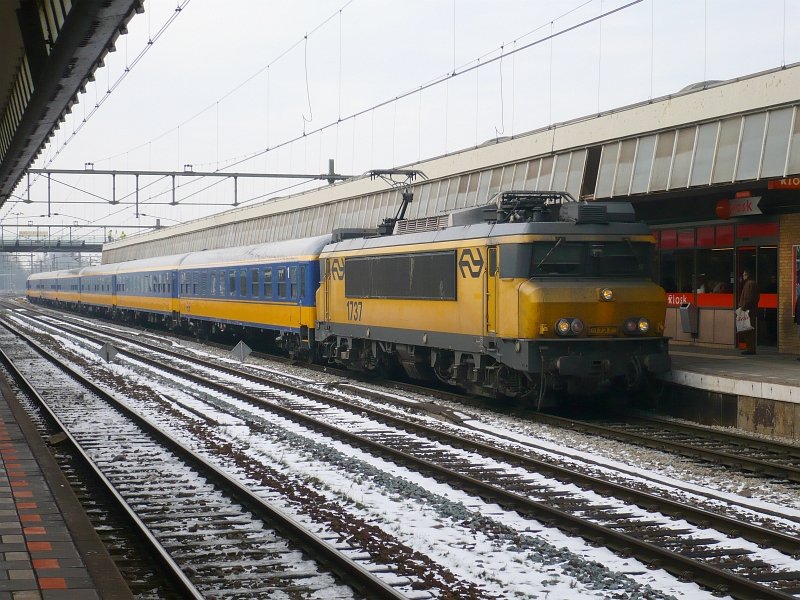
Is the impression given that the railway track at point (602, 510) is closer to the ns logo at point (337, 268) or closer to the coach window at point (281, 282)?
the ns logo at point (337, 268)

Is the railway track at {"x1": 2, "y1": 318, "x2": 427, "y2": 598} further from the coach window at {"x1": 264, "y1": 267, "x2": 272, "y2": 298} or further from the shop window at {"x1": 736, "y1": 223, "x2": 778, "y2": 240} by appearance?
the coach window at {"x1": 264, "y1": 267, "x2": 272, "y2": 298}

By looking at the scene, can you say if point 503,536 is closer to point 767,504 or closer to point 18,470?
point 767,504

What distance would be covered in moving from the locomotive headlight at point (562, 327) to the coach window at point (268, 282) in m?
13.7

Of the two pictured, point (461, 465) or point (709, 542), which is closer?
point (709, 542)

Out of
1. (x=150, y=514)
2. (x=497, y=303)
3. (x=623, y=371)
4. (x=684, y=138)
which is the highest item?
(x=684, y=138)

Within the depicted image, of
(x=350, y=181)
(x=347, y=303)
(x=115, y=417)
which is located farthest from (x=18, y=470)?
(x=350, y=181)

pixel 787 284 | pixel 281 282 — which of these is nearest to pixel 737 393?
pixel 787 284

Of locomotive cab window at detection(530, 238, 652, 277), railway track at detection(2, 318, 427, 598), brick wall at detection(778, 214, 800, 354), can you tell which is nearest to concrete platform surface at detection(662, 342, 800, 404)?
brick wall at detection(778, 214, 800, 354)

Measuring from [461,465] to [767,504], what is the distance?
328 centimetres

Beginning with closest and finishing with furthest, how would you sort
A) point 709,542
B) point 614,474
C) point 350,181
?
point 709,542, point 614,474, point 350,181

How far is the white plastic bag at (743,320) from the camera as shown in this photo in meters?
18.4

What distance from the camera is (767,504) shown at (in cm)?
947

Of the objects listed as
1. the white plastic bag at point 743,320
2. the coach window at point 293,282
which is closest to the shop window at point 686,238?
the white plastic bag at point 743,320

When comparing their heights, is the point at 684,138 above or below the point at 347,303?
above
